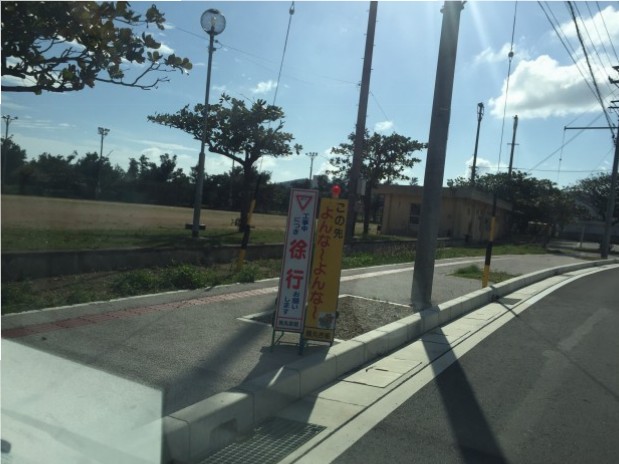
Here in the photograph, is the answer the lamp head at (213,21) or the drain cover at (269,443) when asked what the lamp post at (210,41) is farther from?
the drain cover at (269,443)

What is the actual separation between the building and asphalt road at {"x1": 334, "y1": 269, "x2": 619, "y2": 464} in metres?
26.4

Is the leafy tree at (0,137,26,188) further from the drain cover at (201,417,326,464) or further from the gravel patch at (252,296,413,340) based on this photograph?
the drain cover at (201,417,326,464)

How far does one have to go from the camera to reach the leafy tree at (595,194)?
189 ft

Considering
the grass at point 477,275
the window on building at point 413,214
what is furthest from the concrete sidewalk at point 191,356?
the window on building at point 413,214

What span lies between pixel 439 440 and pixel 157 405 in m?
2.26

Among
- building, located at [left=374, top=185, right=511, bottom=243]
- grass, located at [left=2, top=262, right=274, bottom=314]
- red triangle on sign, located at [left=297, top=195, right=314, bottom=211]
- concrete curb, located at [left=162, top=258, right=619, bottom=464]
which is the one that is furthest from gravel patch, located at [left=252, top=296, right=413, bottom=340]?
building, located at [left=374, top=185, right=511, bottom=243]

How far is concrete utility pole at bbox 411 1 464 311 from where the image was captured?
9.61m

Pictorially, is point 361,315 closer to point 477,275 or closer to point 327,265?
point 327,265

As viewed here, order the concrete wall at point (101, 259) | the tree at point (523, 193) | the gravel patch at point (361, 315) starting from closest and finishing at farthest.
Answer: the gravel patch at point (361, 315), the concrete wall at point (101, 259), the tree at point (523, 193)

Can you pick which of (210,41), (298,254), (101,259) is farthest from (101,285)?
(210,41)

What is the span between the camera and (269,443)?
4.25 m

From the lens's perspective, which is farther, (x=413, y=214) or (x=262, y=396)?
(x=413, y=214)

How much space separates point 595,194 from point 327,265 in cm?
6067

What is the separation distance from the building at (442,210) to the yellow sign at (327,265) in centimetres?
2787
